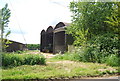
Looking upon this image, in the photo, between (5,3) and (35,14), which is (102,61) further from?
(5,3)

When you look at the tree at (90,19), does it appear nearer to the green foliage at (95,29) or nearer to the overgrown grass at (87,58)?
the green foliage at (95,29)

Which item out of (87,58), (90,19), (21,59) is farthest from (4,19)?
(90,19)

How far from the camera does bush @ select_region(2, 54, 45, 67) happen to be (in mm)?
3168

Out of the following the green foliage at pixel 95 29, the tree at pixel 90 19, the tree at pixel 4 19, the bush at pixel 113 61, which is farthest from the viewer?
the tree at pixel 90 19

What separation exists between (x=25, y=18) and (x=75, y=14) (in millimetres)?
3343

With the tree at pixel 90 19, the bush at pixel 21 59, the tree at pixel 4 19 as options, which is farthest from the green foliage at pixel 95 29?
the tree at pixel 4 19

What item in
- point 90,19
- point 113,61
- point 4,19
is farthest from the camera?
point 90,19

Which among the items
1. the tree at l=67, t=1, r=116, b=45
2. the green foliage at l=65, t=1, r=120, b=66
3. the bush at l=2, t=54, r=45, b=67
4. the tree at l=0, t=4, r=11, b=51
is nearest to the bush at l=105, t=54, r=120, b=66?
the green foliage at l=65, t=1, r=120, b=66

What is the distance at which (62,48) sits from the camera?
5.86 meters

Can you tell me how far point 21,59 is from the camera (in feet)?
11.2

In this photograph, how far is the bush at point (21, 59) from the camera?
10.4ft

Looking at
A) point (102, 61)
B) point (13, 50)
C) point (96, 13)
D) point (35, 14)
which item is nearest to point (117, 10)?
point (96, 13)

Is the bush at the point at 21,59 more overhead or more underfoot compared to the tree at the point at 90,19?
more underfoot

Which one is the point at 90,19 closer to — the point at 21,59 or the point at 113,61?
the point at 113,61
